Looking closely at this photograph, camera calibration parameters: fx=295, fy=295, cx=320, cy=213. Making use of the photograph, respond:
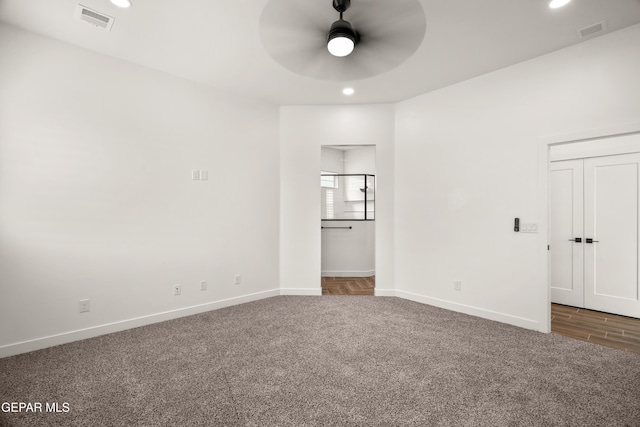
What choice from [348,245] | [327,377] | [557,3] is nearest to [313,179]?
[348,245]

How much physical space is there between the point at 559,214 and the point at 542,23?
2701 millimetres

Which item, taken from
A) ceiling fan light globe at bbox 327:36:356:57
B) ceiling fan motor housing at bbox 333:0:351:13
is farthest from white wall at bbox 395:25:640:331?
ceiling fan motor housing at bbox 333:0:351:13

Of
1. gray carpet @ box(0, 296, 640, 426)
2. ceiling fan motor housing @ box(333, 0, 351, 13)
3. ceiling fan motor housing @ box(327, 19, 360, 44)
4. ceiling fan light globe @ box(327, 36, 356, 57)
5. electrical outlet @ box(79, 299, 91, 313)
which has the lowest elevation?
gray carpet @ box(0, 296, 640, 426)

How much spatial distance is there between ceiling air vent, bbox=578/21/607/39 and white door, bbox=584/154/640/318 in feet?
5.96

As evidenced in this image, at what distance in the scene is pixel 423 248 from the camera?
4055mm

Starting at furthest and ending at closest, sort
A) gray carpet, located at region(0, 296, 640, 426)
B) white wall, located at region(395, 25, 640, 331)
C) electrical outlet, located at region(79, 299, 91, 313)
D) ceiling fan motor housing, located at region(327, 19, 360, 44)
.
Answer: electrical outlet, located at region(79, 299, 91, 313) < white wall, located at region(395, 25, 640, 331) < ceiling fan motor housing, located at region(327, 19, 360, 44) < gray carpet, located at region(0, 296, 640, 426)

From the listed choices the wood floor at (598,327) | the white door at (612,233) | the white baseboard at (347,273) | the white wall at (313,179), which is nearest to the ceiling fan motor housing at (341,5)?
the white wall at (313,179)

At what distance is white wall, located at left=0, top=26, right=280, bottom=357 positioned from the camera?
8.46ft

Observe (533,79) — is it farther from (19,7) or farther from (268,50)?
(19,7)

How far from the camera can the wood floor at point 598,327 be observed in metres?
2.87

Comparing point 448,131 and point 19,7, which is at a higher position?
point 19,7

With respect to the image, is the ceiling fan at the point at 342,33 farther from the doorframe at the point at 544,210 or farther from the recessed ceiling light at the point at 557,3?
the doorframe at the point at 544,210

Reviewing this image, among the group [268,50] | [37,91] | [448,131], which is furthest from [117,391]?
[448,131]

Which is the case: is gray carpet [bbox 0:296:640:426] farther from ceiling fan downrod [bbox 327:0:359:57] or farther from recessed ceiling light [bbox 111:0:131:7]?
recessed ceiling light [bbox 111:0:131:7]
